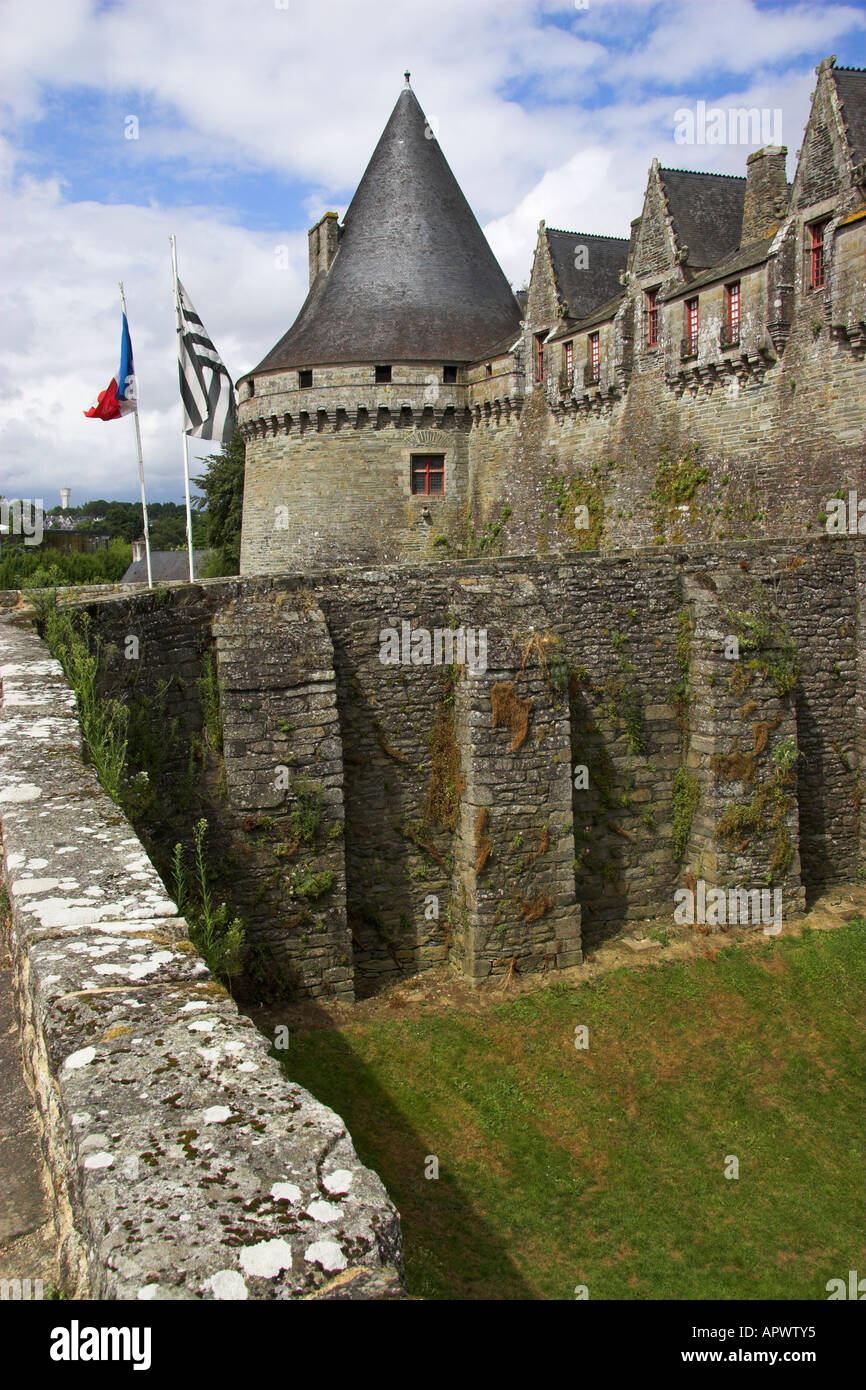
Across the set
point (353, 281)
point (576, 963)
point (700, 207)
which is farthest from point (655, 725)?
point (353, 281)

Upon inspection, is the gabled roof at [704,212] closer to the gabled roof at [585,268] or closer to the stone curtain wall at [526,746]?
the gabled roof at [585,268]

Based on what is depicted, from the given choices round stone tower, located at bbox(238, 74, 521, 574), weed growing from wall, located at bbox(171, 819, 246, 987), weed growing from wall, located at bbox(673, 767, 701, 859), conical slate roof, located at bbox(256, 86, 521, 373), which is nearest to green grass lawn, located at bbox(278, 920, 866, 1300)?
weed growing from wall, located at bbox(171, 819, 246, 987)

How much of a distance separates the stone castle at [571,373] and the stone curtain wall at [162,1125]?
13801 mm

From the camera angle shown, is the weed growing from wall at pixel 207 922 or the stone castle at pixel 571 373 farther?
the stone castle at pixel 571 373

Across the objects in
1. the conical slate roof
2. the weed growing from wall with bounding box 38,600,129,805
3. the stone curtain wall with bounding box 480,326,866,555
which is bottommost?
the weed growing from wall with bounding box 38,600,129,805

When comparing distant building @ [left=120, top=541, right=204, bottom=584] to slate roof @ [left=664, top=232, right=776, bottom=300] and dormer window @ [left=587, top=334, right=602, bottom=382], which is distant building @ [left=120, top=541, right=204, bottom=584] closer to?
dormer window @ [left=587, top=334, right=602, bottom=382]

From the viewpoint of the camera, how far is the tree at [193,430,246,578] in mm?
38625

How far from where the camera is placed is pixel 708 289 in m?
17.4

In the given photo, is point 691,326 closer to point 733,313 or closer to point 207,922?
point 733,313

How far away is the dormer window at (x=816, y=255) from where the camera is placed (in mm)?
14922

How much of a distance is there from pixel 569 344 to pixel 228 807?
16.9 meters

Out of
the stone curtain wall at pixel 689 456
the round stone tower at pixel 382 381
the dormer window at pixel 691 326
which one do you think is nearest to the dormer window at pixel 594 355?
the stone curtain wall at pixel 689 456

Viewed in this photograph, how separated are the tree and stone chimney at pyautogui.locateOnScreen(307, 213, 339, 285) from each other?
1052 cm

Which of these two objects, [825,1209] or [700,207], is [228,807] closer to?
[825,1209]
